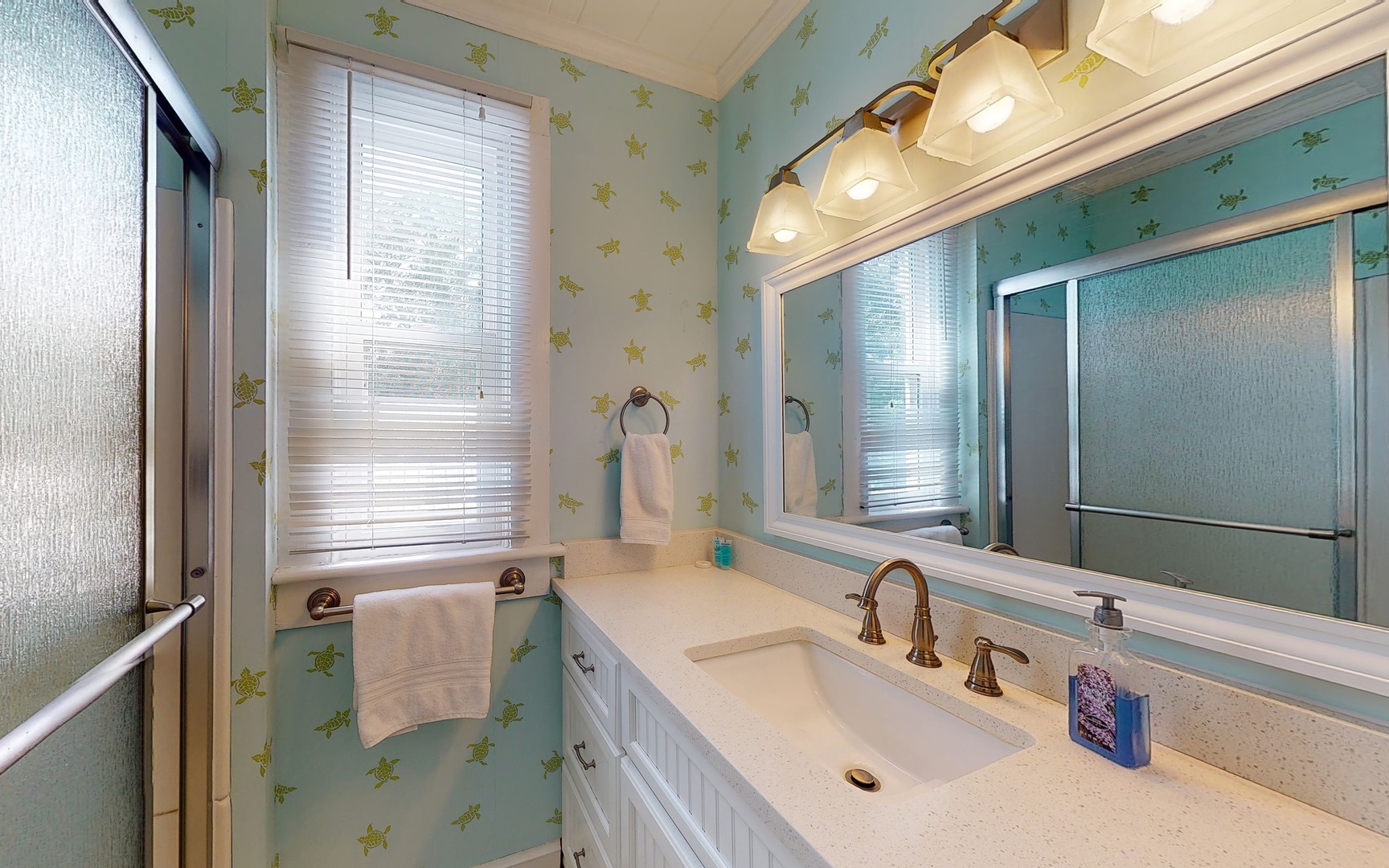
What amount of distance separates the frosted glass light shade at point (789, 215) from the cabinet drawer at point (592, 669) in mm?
1066

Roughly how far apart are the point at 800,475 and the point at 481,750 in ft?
3.81

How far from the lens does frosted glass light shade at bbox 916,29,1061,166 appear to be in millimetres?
823

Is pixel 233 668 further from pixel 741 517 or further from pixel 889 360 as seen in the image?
pixel 889 360

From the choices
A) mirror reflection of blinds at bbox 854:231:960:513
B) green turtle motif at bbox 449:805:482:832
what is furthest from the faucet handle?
green turtle motif at bbox 449:805:482:832

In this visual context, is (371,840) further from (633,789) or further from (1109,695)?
(1109,695)

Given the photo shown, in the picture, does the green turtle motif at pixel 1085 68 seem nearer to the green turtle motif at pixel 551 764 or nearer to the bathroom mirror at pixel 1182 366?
the bathroom mirror at pixel 1182 366

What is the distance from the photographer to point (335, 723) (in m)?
1.35

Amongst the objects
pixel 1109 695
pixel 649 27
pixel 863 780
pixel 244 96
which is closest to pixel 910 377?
pixel 1109 695

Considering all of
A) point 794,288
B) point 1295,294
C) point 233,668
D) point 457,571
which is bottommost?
point 233,668

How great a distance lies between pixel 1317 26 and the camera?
612mm

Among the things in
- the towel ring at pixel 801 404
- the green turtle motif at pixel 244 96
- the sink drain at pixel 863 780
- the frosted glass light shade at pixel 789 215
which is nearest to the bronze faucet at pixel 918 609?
the sink drain at pixel 863 780

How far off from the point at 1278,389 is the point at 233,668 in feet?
6.01

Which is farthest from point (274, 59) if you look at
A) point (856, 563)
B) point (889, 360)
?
point (856, 563)

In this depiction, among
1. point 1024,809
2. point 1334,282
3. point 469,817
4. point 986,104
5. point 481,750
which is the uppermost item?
point 986,104
